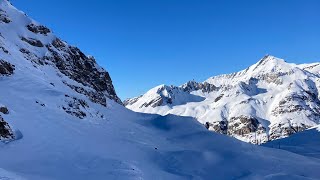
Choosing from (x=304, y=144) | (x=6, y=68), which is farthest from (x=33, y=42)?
(x=304, y=144)

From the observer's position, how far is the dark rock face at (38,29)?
7512cm

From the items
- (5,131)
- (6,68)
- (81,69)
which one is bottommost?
(5,131)

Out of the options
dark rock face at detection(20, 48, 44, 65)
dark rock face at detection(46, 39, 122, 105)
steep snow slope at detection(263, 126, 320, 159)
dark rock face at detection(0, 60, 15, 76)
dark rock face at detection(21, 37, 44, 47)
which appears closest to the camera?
dark rock face at detection(0, 60, 15, 76)

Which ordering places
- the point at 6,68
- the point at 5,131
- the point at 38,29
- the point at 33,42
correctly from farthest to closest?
1. the point at 38,29
2. the point at 33,42
3. the point at 6,68
4. the point at 5,131

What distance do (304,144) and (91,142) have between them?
163ft

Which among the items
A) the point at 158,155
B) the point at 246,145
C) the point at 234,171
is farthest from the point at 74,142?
the point at 246,145

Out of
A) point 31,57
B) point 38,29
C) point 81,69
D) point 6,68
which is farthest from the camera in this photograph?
point 81,69

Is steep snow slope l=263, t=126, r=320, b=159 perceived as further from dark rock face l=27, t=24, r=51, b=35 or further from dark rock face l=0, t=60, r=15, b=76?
dark rock face l=27, t=24, r=51, b=35

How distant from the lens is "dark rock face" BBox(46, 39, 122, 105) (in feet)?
234

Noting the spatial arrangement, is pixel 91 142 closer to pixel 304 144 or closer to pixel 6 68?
pixel 6 68

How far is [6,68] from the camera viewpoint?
51219mm

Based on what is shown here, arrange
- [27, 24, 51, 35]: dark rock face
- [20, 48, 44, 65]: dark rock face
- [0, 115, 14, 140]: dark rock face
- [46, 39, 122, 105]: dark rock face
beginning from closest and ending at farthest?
[0, 115, 14, 140]: dark rock face → [20, 48, 44, 65]: dark rock face → [46, 39, 122, 105]: dark rock face → [27, 24, 51, 35]: dark rock face

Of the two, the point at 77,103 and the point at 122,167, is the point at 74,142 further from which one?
the point at 77,103

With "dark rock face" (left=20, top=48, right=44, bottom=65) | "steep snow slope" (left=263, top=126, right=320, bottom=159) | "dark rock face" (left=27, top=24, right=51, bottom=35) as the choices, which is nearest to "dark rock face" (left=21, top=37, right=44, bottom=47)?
"dark rock face" (left=27, top=24, right=51, bottom=35)
